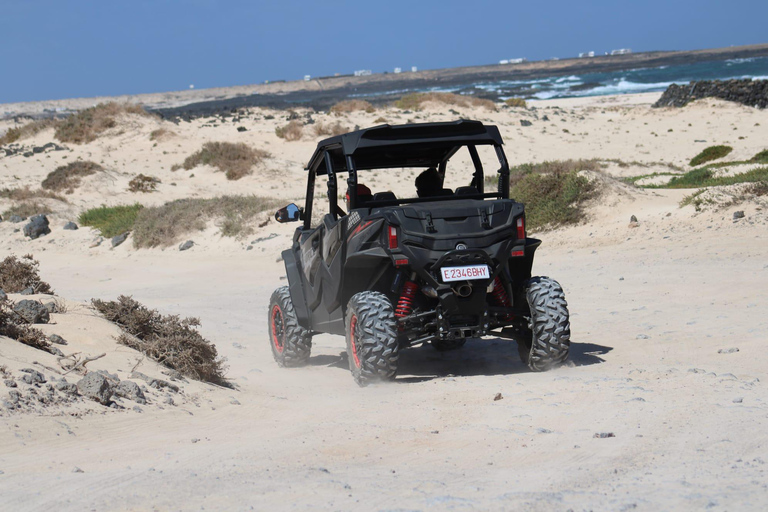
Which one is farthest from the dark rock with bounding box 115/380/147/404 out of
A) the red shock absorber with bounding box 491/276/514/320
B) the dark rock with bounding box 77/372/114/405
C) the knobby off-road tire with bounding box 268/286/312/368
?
the red shock absorber with bounding box 491/276/514/320

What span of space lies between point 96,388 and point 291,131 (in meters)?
31.7

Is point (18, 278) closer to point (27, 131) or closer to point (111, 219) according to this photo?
point (111, 219)

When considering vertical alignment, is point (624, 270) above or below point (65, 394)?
below

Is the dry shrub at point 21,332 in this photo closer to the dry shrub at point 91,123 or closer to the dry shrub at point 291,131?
the dry shrub at point 291,131

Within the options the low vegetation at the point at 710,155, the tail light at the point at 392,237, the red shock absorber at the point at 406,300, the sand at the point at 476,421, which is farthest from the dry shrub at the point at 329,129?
the tail light at the point at 392,237

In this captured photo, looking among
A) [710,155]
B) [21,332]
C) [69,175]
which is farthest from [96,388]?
[710,155]

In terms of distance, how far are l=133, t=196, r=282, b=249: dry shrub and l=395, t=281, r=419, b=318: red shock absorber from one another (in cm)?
1366

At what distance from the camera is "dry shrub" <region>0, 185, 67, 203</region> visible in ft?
86.8

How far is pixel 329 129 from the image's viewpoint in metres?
38.3

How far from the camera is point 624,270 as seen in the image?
13.4 metres

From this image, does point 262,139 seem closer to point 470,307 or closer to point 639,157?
point 639,157

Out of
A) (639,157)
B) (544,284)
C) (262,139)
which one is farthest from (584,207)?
(262,139)

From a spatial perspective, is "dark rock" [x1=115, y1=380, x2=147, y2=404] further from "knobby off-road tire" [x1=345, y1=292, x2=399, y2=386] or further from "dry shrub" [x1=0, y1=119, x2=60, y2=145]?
"dry shrub" [x1=0, y1=119, x2=60, y2=145]

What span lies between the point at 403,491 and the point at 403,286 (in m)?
3.34
